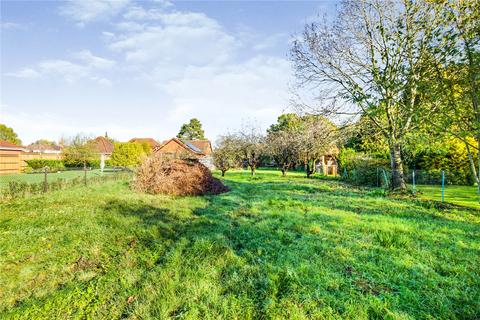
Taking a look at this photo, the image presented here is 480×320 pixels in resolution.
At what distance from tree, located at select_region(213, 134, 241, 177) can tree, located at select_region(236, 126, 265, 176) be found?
2.89 feet

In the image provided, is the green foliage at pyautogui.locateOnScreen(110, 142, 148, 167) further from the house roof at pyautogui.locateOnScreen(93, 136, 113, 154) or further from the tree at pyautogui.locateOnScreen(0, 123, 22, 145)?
the tree at pyautogui.locateOnScreen(0, 123, 22, 145)

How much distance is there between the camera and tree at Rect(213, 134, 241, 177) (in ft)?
82.8

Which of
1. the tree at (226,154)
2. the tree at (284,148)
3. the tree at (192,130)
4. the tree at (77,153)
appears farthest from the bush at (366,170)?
the tree at (192,130)

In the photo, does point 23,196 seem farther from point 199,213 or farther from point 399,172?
point 399,172

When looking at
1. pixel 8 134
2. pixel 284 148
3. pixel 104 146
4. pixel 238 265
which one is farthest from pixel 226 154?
pixel 8 134

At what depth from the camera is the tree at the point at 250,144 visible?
27.5 metres

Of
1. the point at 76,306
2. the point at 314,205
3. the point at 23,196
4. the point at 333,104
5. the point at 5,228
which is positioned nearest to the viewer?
the point at 76,306

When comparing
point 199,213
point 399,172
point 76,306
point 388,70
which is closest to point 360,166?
point 399,172

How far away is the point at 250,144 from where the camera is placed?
27.6 meters

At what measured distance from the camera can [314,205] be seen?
28.7ft

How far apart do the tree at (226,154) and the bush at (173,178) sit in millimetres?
11563

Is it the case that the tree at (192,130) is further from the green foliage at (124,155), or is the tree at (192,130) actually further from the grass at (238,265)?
the grass at (238,265)

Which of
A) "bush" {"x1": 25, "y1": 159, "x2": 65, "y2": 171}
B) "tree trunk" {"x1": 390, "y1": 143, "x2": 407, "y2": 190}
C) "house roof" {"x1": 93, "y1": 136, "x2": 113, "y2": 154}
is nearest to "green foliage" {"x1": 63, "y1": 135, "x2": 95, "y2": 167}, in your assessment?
"bush" {"x1": 25, "y1": 159, "x2": 65, "y2": 171}

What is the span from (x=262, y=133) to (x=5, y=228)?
1059 inches
